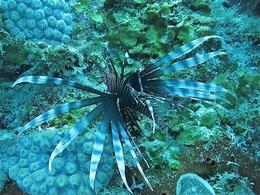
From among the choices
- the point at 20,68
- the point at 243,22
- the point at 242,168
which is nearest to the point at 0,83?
the point at 20,68

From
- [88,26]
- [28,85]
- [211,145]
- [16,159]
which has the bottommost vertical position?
[16,159]

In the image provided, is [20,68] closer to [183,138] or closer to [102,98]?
[102,98]

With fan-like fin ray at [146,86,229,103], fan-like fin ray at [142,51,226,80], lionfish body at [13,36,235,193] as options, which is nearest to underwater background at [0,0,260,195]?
fan-like fin ray at [146,86,229,103]

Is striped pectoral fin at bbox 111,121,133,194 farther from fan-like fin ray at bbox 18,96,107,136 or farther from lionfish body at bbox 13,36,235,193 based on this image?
fan-like fin ray at bbox 18,96,107,136

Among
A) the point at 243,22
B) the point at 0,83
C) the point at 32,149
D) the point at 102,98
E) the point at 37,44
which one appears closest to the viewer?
the point at 102,98

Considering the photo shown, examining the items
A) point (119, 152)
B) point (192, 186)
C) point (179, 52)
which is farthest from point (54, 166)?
point (179, 52)

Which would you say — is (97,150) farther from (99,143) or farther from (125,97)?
(125,97)
